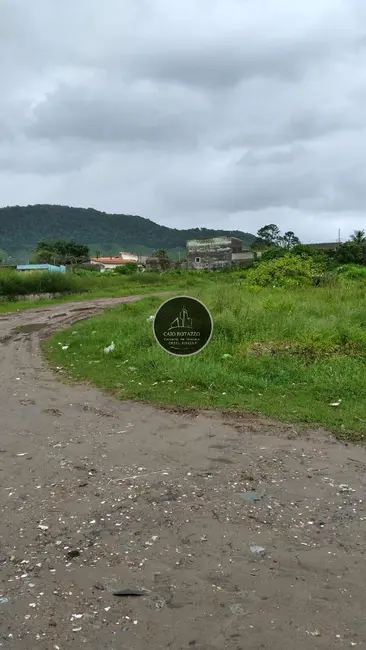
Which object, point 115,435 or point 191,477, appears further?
point 115,435

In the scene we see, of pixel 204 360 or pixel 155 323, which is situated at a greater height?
pixel 155 323

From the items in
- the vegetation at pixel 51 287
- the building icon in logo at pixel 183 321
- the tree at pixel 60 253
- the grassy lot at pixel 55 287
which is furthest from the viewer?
the tree at pixel 60 253

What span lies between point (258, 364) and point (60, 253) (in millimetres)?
70270

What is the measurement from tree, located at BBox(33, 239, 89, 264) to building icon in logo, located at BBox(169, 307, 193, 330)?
58377 millimetres

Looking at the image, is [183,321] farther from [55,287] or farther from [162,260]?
[162,260]

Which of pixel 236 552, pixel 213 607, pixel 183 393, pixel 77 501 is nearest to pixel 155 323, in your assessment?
pixel 183 393

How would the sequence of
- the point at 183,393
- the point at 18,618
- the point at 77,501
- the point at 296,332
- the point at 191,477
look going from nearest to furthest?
the point at 18,618
the point at 77,501
the point at 191,477
the point at 183,393
the point at 296,332

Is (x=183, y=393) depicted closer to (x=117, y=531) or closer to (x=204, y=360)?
(x=204, y=360)

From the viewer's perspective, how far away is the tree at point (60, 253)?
2648 inches

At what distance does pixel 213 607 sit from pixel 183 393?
4927 mm

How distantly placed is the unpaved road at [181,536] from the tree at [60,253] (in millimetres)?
61226

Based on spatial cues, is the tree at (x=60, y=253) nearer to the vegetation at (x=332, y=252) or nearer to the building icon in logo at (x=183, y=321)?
the vegetation at (x=332, y=252)

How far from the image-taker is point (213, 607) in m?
2.92

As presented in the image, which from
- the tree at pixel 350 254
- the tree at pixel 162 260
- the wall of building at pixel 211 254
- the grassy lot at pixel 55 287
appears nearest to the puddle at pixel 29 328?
the grassy lot at pixel 55 287
